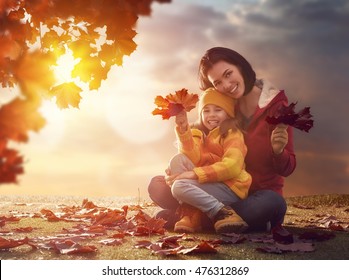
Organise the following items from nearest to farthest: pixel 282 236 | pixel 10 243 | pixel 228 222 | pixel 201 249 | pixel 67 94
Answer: pixel 201 249
pixel 10 243
pixel 282 236
pixel 67 94
pixel 228 222

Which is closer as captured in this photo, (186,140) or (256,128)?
(186,140)

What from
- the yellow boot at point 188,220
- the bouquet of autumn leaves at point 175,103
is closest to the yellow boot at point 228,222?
the yellow boot at point 188,220

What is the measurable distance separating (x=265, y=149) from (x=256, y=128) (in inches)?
9.8

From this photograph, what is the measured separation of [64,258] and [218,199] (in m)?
1.81

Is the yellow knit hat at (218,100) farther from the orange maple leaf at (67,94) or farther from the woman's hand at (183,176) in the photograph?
the orange maple leaf at (67,94)

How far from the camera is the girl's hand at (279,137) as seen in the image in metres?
5.31

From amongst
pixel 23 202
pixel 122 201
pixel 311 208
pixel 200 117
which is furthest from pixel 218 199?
pixel 23 202

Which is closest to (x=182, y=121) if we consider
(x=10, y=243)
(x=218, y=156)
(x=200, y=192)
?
(x=218, y=156)

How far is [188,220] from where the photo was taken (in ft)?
17.7

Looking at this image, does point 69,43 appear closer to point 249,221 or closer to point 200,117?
point 200,117

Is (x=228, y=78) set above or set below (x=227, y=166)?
above

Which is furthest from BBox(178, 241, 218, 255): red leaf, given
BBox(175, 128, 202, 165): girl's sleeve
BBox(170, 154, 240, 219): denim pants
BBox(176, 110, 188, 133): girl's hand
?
BBox(176, 110, 188, 133): girl's hand

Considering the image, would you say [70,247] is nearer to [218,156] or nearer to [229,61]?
[218,156]

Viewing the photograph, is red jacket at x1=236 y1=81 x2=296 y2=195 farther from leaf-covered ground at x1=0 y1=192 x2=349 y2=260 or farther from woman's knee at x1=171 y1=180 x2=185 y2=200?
woman's knee at x1=171 y1=180 x2=185 y2=200
